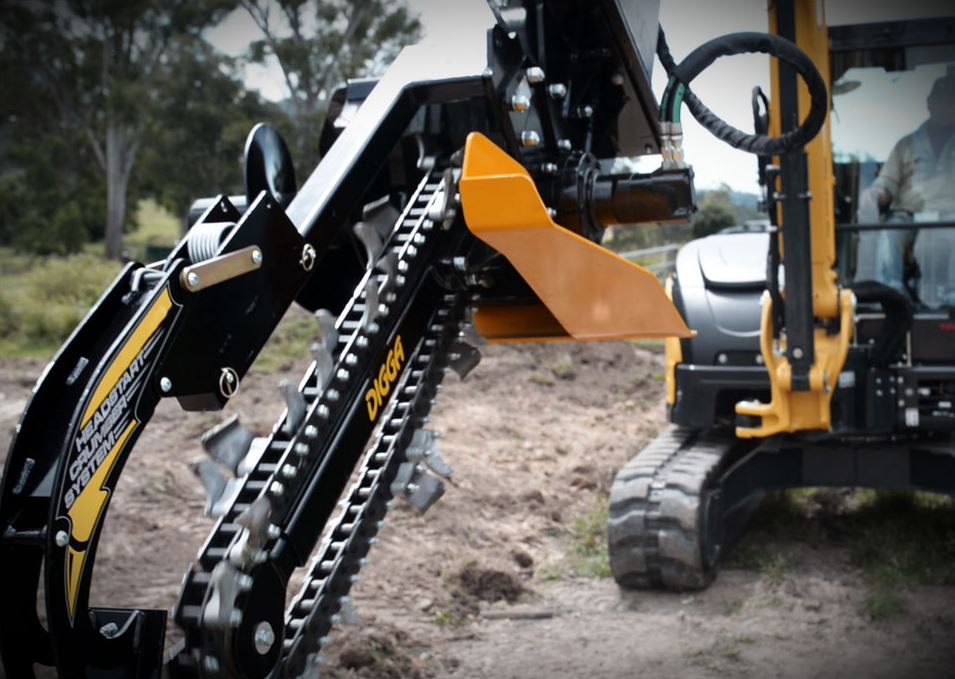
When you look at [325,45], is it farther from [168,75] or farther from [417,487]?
[417,487]

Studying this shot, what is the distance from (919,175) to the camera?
203 inches

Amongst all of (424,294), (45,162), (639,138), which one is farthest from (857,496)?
(45,162)

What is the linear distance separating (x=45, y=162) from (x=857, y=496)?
917 inches

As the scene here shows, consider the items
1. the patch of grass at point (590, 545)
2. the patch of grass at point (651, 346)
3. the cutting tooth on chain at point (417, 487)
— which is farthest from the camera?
the patch of grass at point (651, 346)

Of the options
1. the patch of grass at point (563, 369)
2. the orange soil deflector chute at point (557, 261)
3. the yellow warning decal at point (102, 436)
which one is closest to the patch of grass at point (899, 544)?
the orange soil deflector chute at point (557, 261)

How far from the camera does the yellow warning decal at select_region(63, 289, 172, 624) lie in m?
1.94

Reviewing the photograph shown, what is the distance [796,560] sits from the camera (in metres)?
5.39

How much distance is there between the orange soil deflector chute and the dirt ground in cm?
194

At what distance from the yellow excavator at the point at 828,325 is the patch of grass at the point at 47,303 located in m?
7.65

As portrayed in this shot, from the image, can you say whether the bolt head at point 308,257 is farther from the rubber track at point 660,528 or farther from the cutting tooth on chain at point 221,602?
the rubber track at point 660,528

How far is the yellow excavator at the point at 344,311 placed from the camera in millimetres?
2016

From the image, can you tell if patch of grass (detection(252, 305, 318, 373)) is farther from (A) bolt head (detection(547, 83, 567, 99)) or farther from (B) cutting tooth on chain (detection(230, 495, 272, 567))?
(B) cutting tooth on chain (detection(230, 495, 272, 567))

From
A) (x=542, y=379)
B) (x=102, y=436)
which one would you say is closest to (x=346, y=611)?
(x=102, y=436)

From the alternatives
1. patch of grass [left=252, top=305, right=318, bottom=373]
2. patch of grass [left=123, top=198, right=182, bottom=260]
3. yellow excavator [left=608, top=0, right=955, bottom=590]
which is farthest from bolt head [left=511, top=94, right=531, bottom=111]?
patch of grass [left=123, top=198, right=182, bottom=260]
